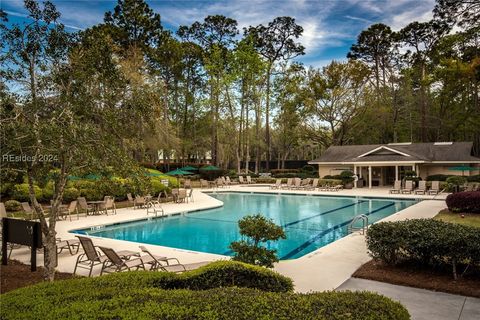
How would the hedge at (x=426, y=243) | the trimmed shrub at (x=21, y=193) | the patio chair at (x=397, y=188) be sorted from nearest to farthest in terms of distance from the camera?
the hedge at (x=426, y=243) → the trimmed shrub at (x=21, y=193) → the patio chair at (x=397, y=188)

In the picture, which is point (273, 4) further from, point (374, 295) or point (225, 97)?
point (225, 97)

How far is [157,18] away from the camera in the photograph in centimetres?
Result: 3634

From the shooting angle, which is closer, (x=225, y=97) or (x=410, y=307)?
(x=410, y=307)

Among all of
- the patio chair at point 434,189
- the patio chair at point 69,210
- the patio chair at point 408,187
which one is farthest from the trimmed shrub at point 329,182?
the patio chair at point 69,210

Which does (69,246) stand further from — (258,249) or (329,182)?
(329,182)

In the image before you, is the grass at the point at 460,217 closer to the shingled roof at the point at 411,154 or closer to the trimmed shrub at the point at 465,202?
the trimmed shrub at the point at 465,202

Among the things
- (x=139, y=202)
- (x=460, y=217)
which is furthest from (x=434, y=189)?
(x=139, y=202)

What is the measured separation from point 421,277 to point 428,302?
3.98 feet

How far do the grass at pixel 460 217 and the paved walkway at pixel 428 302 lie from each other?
7458 mm

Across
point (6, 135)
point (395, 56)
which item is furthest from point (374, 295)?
point (395, 56)

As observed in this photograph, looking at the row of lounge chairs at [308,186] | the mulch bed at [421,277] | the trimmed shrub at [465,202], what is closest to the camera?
the mulch bed at [421,277]

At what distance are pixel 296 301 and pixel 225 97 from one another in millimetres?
38171

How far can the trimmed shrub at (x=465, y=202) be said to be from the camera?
555 inches

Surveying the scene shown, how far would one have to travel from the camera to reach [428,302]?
18.3ft
